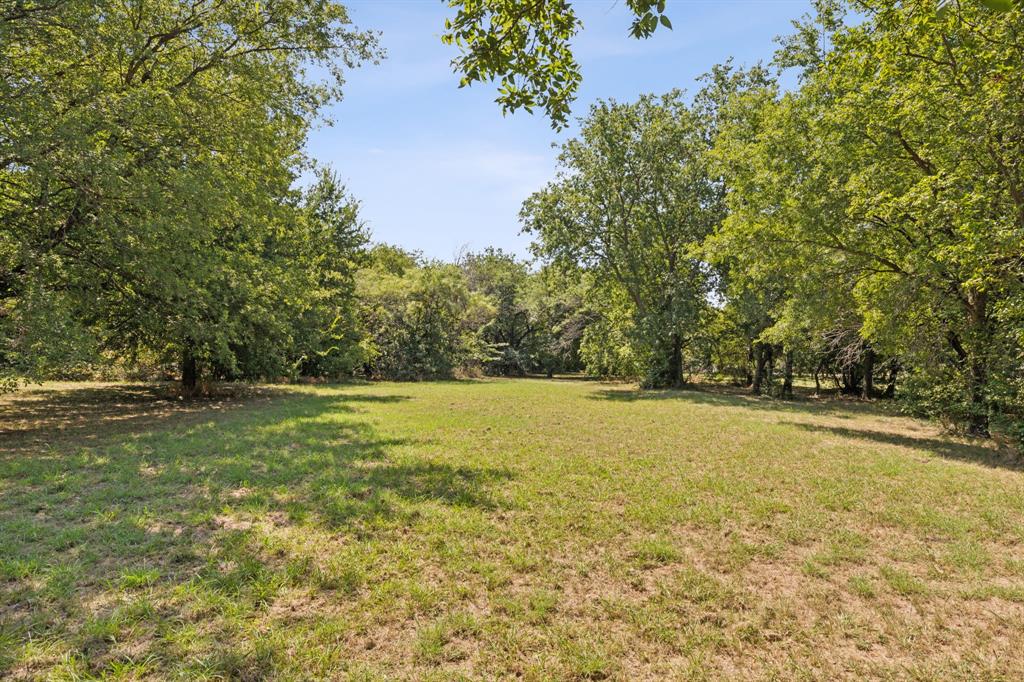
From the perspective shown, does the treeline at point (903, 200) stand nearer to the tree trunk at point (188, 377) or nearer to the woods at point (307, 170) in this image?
the woods at point (307, 170)

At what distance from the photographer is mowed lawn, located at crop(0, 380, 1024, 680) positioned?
3.14 meters

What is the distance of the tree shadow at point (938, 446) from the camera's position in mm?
9445

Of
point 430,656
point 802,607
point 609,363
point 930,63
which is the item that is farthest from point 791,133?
point 609,363

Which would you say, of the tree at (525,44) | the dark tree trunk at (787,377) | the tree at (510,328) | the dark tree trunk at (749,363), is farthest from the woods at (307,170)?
the tree at (510,328)

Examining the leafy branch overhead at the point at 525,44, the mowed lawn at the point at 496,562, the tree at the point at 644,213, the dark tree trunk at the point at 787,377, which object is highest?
the tree at the point at 644,213

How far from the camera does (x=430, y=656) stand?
10.2 ft

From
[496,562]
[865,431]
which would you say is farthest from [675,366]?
[496,562]

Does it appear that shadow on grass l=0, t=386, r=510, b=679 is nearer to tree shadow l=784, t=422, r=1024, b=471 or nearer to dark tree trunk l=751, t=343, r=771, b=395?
tree shadow l=784, t=422, r=1024, b=471

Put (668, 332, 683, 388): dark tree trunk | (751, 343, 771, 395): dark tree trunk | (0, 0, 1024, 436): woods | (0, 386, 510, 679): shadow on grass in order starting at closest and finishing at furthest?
(0, 386, 510, 679): shadow on grass
(0, 0, 1024, 436): woods
(751, 343, 771, 395): dark tree trunk
(668, 332, 683, 388): dark tree trunk

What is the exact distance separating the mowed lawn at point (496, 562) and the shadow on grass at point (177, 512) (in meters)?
0.03

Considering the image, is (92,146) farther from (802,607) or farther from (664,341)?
(664,341)

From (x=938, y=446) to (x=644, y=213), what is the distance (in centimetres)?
1780

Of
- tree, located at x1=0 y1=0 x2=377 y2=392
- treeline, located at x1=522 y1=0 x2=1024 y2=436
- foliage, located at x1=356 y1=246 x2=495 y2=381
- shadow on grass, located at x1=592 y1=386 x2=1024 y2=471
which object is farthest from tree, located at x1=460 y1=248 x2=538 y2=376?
tree, located at x1=0 y1=0 x2=377 y2=392

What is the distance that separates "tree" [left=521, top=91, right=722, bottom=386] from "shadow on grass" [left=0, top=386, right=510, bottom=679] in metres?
18.2
